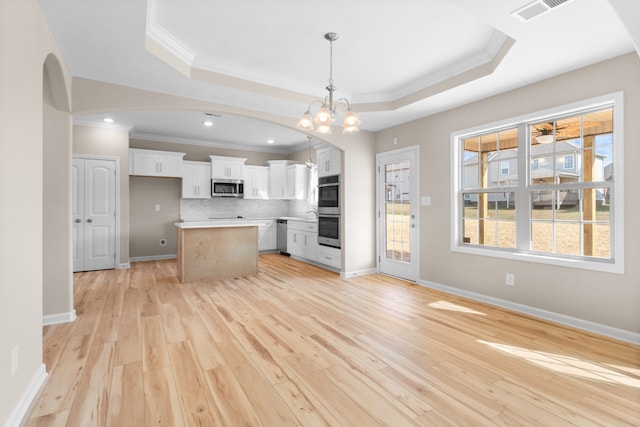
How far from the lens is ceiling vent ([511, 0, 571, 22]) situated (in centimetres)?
204

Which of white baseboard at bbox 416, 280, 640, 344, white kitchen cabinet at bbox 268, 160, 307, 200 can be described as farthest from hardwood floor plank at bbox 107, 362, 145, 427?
white kitchen cabinet at bbox 268, 160, 307, 200

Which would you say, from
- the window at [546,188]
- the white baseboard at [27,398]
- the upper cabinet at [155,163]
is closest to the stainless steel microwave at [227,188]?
the upper cabinet at [155,163]

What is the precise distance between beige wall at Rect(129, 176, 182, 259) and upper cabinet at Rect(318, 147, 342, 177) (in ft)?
11.2

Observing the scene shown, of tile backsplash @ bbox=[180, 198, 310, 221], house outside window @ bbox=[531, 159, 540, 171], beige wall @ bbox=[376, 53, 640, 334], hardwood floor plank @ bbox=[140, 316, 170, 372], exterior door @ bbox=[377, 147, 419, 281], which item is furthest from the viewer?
tile backsplash @ bbox=[180, 198, 310, 221]

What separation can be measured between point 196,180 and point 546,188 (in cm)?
639

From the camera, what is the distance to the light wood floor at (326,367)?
1.77 meters

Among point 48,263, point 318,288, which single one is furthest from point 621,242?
point 48,263

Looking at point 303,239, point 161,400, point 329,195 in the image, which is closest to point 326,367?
point 161,400

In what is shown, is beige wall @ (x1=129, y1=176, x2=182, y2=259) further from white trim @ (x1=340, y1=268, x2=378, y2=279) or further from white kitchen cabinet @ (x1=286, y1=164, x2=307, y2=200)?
white trim @ (x1=340, y1=268, x2=378, y2=279)

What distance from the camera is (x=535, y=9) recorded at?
2.11m

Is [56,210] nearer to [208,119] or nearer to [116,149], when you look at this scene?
[208,119]

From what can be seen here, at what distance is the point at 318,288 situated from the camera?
4.47m

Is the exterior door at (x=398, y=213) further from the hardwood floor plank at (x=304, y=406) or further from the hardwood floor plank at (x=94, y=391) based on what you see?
the hardwood floor plank at (x=94, y=391)

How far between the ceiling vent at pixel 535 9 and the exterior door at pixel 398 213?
8.29ft
